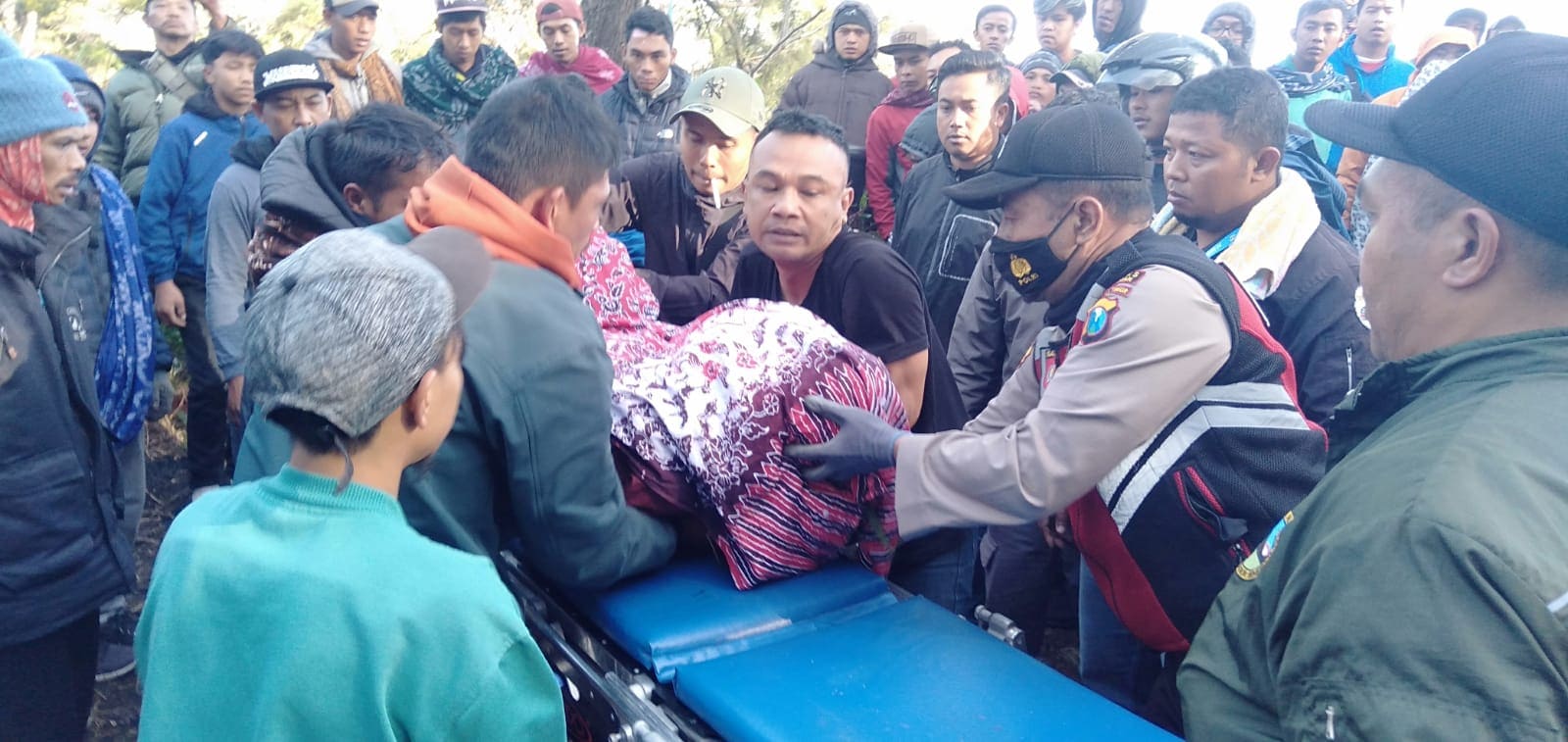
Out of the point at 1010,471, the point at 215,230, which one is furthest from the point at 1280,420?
the point at 215,230

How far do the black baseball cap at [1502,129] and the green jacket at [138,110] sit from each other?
5658mm

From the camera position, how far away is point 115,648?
3693 millimetres

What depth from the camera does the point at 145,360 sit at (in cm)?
315

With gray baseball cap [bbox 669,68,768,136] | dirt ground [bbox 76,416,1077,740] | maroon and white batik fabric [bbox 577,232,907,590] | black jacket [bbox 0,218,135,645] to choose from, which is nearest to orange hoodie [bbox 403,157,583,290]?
maroon and white batik fabric [bbox 577,232,907,590]

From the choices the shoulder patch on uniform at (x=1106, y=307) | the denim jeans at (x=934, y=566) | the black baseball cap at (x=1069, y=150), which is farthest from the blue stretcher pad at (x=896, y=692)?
the black baseball cap at (x=1069, y=150)

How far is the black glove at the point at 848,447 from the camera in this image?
191cm

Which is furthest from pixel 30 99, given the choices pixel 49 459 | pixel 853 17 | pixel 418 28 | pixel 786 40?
pixel 418 28

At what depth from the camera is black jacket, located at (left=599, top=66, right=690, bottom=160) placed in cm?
538

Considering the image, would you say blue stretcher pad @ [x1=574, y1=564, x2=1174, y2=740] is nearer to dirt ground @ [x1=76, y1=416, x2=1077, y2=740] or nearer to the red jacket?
dirt ground @ [x1=76, y1=416, x2=1077, y2=740]

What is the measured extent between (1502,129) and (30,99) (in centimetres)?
298

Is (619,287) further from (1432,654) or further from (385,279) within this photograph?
(1432,654)

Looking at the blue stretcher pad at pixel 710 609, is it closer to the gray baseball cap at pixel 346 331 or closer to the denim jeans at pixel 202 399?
the gray baseball cap at pixel 346 331

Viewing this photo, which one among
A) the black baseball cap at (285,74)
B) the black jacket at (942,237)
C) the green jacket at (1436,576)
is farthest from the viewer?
the black jacket at (942,237)

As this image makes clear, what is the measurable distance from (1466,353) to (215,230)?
382 centimetres
